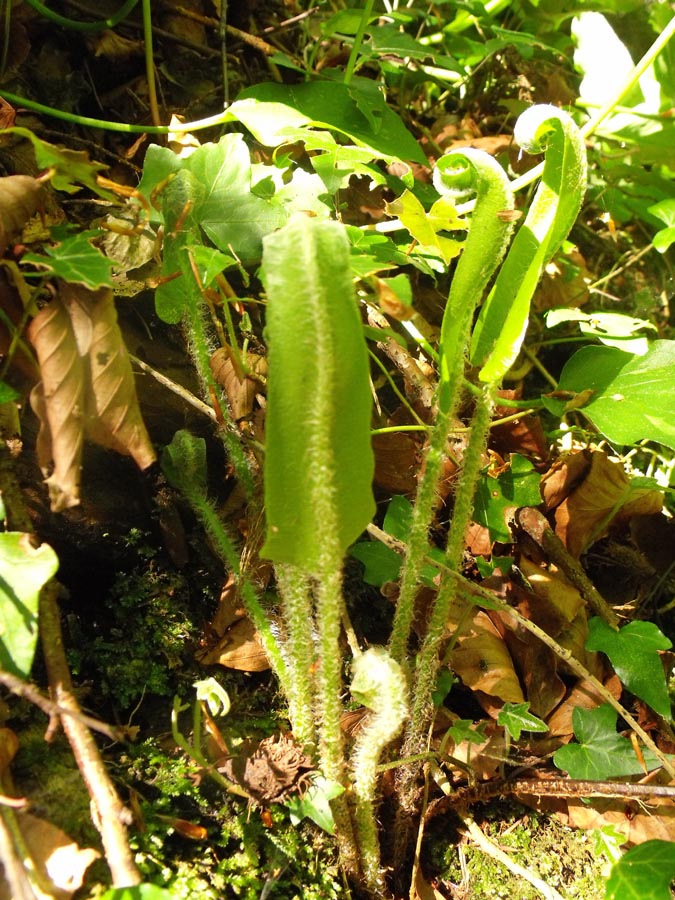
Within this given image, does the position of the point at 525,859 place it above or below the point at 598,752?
below

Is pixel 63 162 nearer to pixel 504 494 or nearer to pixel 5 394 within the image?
pixel 5 394

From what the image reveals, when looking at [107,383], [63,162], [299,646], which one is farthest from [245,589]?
[63,162]

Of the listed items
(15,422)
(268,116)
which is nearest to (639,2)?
(268,116)

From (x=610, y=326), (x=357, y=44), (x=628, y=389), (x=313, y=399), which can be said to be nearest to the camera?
(x=313, y=399)

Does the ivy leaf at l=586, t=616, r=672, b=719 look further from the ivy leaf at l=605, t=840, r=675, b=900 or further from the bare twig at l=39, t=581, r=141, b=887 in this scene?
the bare twig at l=39, t=581, r=141, b=887

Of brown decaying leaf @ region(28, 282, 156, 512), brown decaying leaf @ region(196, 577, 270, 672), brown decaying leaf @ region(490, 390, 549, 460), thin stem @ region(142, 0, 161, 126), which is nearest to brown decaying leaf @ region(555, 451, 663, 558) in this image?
brown decaying leaf @ region(490, 390, 549, 460)
